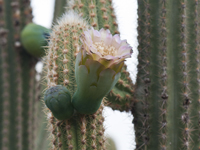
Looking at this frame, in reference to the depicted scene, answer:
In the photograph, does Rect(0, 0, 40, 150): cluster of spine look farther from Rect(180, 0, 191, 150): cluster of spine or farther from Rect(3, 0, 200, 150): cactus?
Rect(180, 0, 191, 150): cluster of spine

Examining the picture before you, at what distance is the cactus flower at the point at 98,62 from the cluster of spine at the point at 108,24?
26.4 inches

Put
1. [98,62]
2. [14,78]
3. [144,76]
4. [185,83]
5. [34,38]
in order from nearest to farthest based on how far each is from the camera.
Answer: [98,62] < [185,83] < [144,76] < [34,38] < [14,78]

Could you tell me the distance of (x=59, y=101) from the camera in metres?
1.41

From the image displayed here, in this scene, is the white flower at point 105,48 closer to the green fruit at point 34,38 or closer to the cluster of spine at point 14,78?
the green fruit at point 34,38

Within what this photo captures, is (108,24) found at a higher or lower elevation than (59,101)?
higher

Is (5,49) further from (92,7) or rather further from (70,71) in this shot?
(70,71)

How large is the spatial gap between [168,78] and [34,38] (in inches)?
54.4

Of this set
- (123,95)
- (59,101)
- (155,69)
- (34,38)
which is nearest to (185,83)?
(155,69)

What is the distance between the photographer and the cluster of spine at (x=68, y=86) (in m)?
1.52

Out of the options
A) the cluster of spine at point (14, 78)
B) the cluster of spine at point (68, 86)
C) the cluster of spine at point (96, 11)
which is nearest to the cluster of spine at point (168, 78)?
the cluster of spine at point (96, 11)

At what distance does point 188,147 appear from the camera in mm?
1871

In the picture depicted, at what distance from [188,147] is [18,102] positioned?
178 cm

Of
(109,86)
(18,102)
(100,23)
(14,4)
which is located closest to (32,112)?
(18,102)

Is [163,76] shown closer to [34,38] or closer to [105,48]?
[105,48]
